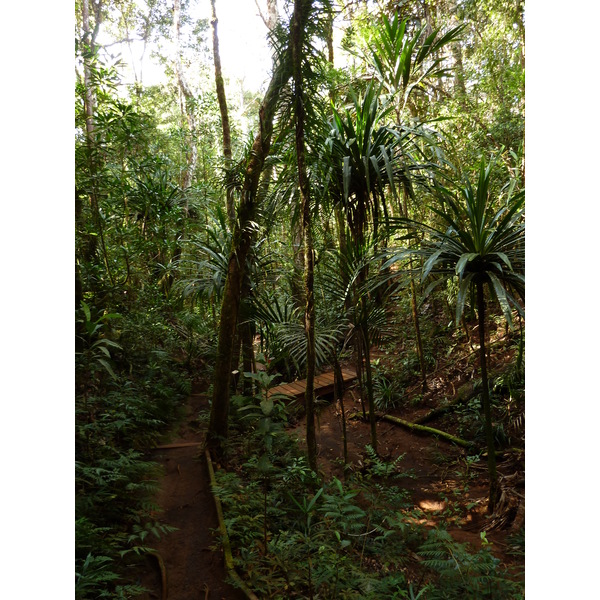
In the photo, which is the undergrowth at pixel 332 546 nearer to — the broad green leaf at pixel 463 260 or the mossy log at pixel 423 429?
the mossy log at pixel 423 429

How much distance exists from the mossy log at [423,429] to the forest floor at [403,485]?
0.06m

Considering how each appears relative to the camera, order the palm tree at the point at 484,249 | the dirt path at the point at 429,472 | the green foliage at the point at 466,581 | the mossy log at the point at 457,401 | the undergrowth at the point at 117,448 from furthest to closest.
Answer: the mossy log at the point at 457,401 < the dirt path at the point at 429,472 < the palm tree at the point at 484,249 < the undergrowth at the point at 117,448 < the green foliage at the point at 466,581

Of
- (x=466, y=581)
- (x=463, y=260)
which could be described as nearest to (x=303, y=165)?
(x=463, y=260)

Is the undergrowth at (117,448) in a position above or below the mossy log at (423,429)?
above

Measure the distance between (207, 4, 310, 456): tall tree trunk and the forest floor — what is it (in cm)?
32

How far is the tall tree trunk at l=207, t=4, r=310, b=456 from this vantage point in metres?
3.24

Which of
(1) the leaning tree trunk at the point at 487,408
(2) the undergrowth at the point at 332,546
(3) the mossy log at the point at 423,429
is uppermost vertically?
(1) the leaning tree trunk at the point at 487,408

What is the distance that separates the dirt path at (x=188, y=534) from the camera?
2.02 m

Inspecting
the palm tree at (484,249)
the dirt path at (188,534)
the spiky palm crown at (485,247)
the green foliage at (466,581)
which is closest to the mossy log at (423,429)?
the palm tree at (484,249)

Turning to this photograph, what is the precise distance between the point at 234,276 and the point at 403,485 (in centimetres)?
241

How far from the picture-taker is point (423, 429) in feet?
15.2

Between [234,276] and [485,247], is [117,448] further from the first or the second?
[485,247]
